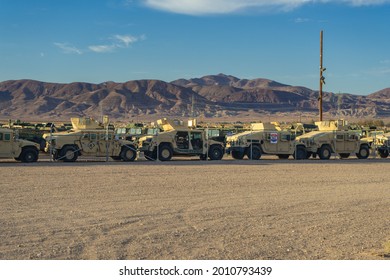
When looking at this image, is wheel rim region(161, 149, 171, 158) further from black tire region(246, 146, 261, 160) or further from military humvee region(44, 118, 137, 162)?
black tire region(246, 146, 261, 160)

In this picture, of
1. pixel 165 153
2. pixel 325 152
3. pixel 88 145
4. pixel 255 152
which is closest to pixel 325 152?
pixel 325 152

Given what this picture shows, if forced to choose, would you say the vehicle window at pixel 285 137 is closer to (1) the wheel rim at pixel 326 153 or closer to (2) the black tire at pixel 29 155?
(1) the wheel rim at pixel 326 153

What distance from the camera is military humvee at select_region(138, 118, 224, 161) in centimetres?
2881

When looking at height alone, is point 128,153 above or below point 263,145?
below

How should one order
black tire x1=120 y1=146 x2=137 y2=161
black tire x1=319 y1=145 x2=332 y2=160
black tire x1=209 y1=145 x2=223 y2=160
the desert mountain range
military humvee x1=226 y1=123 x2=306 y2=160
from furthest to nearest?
the desert mountain range → black tire x1=319 y1=145 x2=332 y2=160 → military humvee x1=226 y1=123 x2=306 y2=160 → black tire x1=209 y1=145 x2=223 y2=160 → black tire x1=120 y1=146 x2=137 y2=161

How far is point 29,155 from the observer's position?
A: 2645 cm

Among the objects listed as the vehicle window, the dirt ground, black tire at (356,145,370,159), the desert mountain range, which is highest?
the desert mountain range

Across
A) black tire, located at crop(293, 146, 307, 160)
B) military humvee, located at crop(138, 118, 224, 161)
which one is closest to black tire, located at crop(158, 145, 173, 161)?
military humvee, located at crop(138, 118, 224, 161)

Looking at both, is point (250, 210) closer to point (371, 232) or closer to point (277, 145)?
point (371, 232)

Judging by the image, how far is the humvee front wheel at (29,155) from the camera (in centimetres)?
2639

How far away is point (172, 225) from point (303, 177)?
10764mm

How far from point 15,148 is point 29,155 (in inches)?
26.2

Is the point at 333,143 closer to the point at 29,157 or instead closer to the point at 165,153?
the point at 165,153

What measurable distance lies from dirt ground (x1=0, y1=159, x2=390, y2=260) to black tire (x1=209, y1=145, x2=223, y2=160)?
7964 mm
